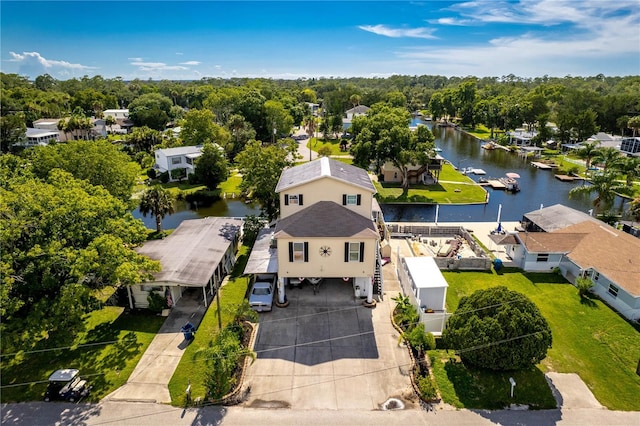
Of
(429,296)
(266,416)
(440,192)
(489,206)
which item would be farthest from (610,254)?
(266,416)

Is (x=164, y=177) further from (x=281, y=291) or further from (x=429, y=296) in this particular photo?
(x=429, y=296)

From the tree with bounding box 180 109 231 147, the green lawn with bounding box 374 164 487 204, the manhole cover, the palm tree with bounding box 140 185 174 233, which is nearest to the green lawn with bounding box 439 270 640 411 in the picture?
the manhole cover

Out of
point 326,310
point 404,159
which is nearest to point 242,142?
point 404,159

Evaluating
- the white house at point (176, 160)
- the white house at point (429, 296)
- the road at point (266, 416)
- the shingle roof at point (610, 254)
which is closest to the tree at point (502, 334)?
the road at point (266, 416)

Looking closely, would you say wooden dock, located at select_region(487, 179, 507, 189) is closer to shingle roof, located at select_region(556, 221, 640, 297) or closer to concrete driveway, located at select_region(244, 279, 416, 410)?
shingle roof, located at select_region(556, 221, 640, 297)

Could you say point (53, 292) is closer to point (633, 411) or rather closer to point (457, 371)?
point (457, 371)

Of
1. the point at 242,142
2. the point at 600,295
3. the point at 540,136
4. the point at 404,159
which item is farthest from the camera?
the point at 540,136
